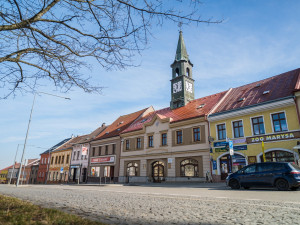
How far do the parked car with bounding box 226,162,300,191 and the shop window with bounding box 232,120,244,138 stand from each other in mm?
8402

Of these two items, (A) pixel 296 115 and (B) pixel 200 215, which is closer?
(B) pixel 200 215

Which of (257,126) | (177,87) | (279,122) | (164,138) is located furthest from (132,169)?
(279,122)

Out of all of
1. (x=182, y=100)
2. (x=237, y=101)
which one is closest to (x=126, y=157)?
(x=182, y=100)

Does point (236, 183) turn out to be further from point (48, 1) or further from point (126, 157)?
point (126, 157)

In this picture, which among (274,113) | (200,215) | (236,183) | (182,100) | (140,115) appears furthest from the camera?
(140,115)

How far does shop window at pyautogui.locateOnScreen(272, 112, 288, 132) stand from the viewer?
732 inches

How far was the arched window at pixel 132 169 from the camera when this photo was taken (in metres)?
30.1

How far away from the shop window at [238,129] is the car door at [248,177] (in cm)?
845

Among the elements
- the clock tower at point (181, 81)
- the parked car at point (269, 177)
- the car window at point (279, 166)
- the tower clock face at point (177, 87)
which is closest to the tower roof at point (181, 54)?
the clock tower at point (181, 81)

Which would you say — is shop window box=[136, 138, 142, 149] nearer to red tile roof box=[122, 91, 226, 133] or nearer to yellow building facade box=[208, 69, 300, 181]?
red tile roof box=[122, 91, 226, 133]

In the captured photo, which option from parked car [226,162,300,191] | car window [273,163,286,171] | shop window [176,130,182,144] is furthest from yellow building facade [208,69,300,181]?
car window [273,163,286,171]

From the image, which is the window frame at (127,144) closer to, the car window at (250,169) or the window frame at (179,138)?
the window frame at (179,138)

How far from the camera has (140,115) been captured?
37.0m

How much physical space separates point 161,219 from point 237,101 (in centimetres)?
2112
